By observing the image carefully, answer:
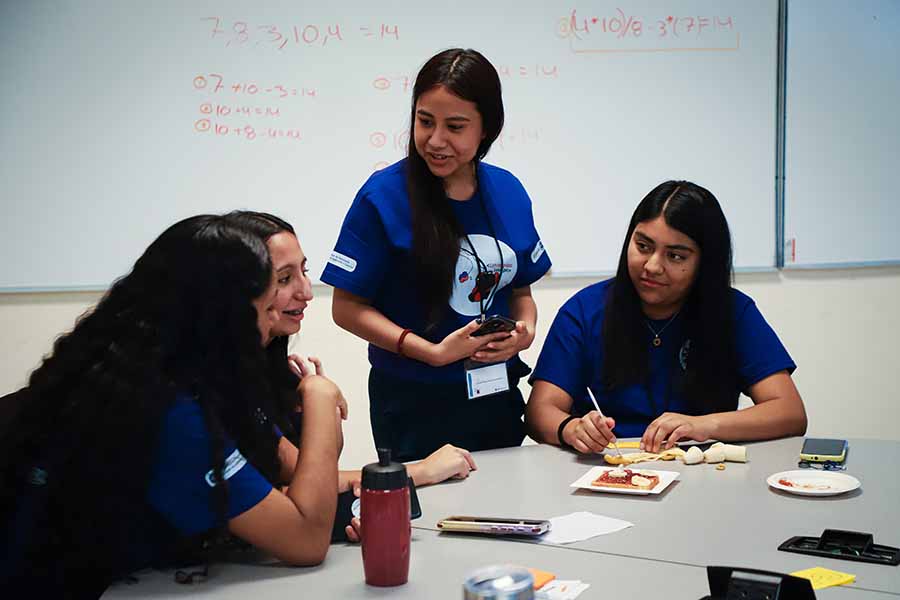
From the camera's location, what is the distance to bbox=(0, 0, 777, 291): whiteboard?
326cm

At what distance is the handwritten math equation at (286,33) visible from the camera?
129 inches

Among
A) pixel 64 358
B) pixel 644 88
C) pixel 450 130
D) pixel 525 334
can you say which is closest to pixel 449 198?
pixel 450 130

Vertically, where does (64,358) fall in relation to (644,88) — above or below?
below

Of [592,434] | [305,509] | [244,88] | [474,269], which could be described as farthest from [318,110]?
[305,509]

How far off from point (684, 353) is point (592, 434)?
45 centimetres

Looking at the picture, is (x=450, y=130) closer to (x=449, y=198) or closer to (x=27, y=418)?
(x=449, y=198)

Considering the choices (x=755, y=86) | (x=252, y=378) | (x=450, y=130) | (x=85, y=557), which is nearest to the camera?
(x=85, y=557)

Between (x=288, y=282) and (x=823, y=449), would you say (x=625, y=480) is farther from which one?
(x=288, y=282)

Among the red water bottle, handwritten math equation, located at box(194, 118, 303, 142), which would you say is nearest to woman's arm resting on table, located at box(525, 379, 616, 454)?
the red water bottle

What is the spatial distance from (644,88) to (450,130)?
1615 millimetres

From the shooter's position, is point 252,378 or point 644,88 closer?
point 252,378

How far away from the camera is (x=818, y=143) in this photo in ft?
11.9

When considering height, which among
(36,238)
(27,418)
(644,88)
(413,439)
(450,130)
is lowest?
(413,439)

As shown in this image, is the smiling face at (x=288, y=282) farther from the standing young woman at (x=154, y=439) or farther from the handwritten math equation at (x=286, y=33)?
the handwritten math equation at (x=286, y=33)
